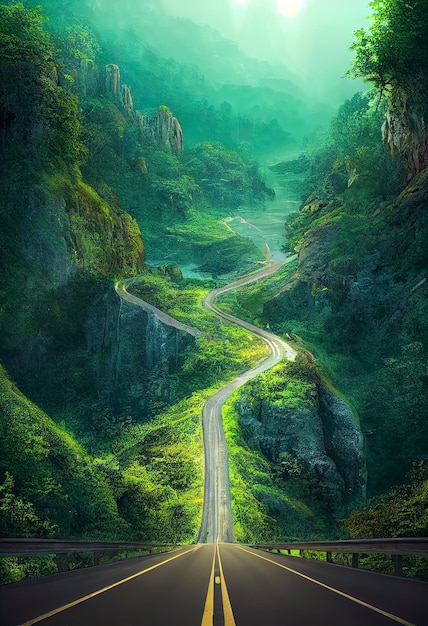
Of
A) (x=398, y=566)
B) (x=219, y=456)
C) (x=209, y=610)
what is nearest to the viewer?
(x=209, y=610)

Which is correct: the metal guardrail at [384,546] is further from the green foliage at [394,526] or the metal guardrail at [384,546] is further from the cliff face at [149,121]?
the cliff face at [149,121]

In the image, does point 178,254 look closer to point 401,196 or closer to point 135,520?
point 401,196

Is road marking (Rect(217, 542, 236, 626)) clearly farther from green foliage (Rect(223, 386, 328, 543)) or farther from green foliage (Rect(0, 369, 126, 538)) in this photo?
green foliage (Rect(223, 386, 328, 543))

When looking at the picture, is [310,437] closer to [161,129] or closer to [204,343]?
[204,343]

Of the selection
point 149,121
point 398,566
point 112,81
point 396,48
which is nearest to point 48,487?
point 398,566

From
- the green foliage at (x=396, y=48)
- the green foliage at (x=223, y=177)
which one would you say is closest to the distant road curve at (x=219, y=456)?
the green foliage at (x=396, y=48)

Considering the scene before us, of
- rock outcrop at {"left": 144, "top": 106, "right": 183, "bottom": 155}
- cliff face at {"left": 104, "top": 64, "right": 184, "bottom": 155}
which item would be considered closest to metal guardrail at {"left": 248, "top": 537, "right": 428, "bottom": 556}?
cliff face at {"left": 104, "top": 64, "right": 184, "bottom": 155}
